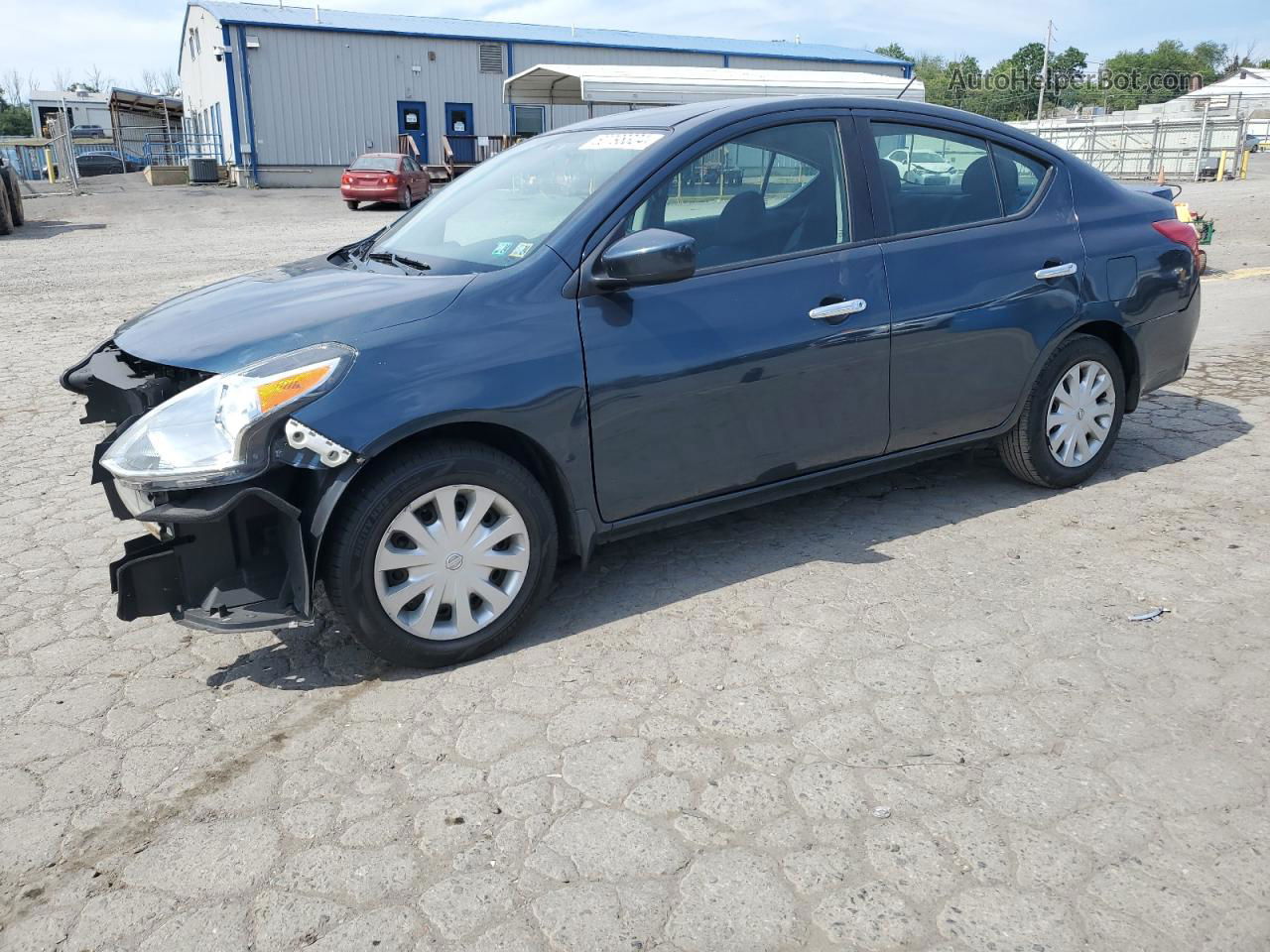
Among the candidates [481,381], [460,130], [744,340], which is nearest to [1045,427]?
[744,340]

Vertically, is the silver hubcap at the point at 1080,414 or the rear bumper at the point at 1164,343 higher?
the rear bumper at the point at 1164,343

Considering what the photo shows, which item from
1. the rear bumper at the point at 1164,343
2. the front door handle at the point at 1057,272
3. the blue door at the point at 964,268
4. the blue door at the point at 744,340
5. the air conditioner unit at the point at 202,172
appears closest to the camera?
the blue door at the point at 744,340

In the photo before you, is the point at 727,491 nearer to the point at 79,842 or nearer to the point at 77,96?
the point at 79,842

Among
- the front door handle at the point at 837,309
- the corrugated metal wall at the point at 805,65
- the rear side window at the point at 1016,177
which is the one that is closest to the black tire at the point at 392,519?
the front door handle at the point at 837,309

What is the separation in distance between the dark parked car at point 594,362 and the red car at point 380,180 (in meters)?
22.8

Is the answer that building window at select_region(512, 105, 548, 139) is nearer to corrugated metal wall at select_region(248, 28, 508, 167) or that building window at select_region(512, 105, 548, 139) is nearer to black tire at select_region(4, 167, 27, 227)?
corrugated metal wall at select_region(248, 28, 508, 167)

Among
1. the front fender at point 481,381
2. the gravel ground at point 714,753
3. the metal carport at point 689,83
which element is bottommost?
the gravel ground at point 714,753

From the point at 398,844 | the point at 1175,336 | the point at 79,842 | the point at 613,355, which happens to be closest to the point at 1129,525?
the point at 1175,336

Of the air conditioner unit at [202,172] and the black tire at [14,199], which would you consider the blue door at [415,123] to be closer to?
the air conditioner unit at [202,172]

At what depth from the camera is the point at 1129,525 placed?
4.47 m

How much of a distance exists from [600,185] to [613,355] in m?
0.66

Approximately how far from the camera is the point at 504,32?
3888cm

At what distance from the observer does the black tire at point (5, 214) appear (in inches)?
774

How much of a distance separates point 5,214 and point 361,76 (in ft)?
59.2
